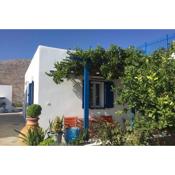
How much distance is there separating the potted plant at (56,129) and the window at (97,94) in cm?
334

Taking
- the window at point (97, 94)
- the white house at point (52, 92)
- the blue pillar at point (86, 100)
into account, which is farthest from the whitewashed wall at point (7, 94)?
the blue pillar at point (86, 100)

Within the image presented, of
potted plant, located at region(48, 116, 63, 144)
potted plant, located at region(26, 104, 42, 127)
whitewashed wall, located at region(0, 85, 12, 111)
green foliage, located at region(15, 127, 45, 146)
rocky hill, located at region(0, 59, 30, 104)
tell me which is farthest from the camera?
rocky hill, located at region(0, 59, 30, 104)

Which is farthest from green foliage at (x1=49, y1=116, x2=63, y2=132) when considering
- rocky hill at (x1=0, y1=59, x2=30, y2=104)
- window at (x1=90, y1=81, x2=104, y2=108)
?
rocky hill at (x1=0, y1=59, x2=30, y2=104)

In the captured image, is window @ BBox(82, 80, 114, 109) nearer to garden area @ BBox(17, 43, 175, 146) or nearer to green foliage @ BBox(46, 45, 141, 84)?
green foliage @ BBox(46, 45, 141, 84)

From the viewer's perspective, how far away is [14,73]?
50.3m

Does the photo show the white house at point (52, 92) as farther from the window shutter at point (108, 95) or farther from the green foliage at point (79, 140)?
the green foliage at point (79, 140)

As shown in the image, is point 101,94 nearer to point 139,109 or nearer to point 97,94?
point 97,94

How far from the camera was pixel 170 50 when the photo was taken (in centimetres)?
983

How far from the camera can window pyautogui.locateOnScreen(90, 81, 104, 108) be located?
1518 centimetres

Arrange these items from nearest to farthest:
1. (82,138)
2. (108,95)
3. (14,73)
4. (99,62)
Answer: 1. (82,138)
2. (99,62)
3. (108,95)
4. (14,73)

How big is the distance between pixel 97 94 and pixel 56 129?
166 inches

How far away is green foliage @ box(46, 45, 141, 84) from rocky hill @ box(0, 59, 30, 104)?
34957 millimetres

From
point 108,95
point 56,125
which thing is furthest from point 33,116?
point 108,95
